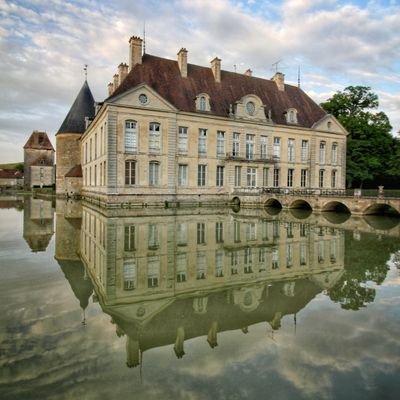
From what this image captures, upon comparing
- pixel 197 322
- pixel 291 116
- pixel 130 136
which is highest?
pixel 291 116

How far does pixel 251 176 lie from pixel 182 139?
21.1 ft

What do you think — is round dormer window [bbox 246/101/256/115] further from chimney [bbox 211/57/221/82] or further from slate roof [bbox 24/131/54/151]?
slate roof [bbox 24/131/54/151]

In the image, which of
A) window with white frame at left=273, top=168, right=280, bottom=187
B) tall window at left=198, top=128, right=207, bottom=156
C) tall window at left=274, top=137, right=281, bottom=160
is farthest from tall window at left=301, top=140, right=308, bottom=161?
tall window at left=198, top=128, right=207, bottom=156

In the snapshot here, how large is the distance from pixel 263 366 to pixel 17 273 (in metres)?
5.07

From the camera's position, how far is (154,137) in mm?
22969

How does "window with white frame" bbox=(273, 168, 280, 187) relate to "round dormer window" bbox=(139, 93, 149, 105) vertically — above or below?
below

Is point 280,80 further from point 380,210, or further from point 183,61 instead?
point 380,210

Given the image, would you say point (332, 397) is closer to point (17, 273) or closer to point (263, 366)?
point (263, 366)

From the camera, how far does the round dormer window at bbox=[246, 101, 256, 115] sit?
87.9ft

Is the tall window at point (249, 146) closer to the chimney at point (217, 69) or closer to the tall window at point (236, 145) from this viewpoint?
the tall window at point (236, 145)

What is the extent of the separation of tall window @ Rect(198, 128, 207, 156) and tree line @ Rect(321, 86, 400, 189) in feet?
53.8

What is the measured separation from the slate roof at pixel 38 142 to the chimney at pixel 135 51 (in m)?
37.3

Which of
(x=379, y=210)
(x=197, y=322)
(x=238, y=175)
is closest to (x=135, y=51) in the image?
(x=238, y=175)

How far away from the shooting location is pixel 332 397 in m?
2.97
